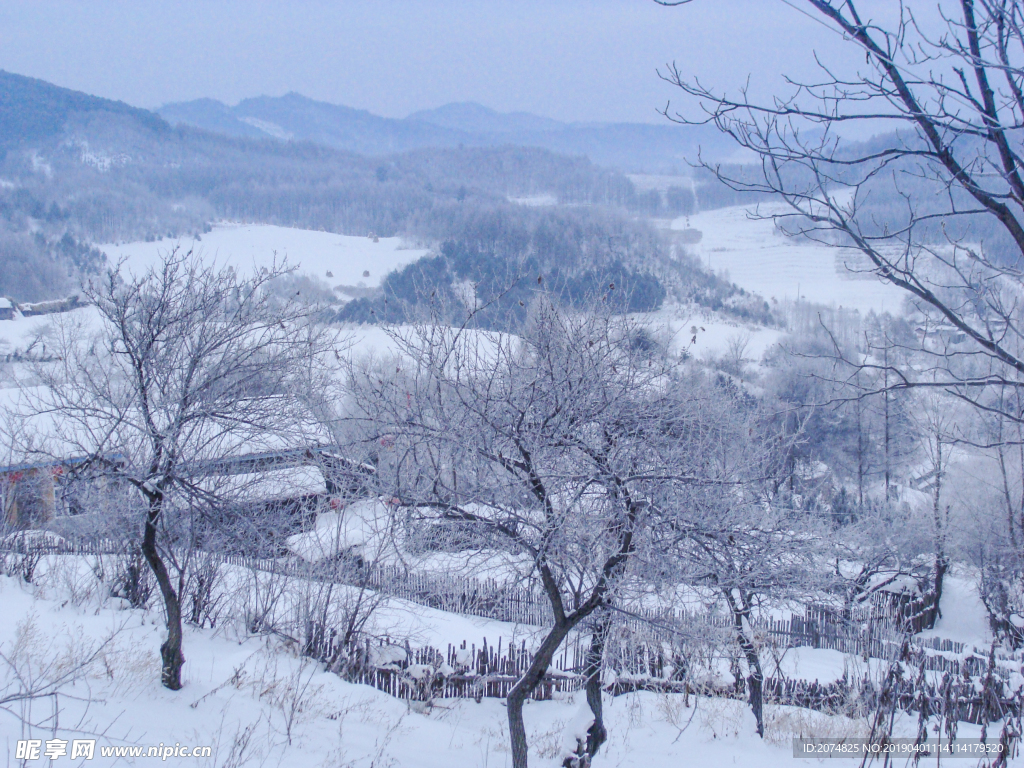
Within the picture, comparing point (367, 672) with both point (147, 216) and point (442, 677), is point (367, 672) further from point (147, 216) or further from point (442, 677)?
point (147, 216)

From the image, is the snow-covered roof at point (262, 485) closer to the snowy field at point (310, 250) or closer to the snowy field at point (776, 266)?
the snowy field at point (310, 250)

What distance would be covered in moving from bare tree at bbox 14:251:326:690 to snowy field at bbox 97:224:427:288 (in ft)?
169

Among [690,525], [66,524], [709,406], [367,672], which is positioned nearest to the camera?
[690,525]

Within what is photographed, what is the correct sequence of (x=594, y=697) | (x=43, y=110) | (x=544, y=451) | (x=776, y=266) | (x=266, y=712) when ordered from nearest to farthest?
(x=544, y=451)
(x=266, y=712)
(x=594, y=697)
(x=776, y=266)
(x=43, y=110)

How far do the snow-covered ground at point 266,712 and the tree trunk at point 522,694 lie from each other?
1.19m

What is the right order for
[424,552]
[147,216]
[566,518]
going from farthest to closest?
1. [147,216]
2. [424,552]
3. [566,518]

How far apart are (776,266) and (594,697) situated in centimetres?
8266

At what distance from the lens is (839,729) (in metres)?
7.70

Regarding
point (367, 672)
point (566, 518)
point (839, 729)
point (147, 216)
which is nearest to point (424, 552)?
point (566, 518)

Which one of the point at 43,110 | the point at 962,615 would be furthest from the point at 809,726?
the point at 43,110

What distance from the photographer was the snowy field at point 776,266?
63.0 m

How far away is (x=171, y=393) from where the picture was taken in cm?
614

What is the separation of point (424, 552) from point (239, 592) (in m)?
5.49

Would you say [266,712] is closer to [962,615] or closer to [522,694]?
[522,694]
